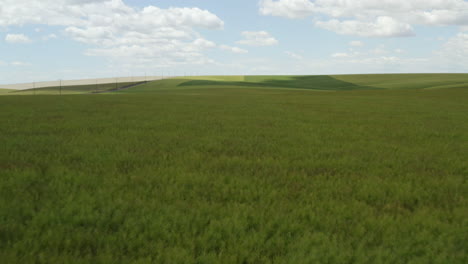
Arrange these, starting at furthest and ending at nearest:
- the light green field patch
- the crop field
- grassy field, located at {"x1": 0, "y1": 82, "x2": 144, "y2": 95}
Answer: grassy field, located at {"x1": 0, "y1": 82, "x2": 144, "y2": 95} < the light green field patch < the crop field

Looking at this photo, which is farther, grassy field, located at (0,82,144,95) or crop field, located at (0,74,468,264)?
grassy field, located at (0,82,144,95)

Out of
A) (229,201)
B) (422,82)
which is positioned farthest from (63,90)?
(229,201)

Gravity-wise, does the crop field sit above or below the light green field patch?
below

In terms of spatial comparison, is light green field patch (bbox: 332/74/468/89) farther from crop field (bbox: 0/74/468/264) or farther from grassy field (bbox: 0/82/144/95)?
grassy field (bbox: 0/82/144/95)

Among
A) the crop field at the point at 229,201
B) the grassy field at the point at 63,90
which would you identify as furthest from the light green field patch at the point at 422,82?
the grassy field at the point at 63,90

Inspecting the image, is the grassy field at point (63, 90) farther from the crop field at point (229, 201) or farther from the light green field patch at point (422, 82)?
the crop field at point (229, 201)

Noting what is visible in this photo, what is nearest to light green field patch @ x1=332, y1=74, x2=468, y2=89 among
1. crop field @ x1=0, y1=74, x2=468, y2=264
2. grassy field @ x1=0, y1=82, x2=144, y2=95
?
crop field @ x1=0, y1=74, x2=468, y2=264

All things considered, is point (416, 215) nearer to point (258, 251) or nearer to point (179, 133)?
point (258, 251)

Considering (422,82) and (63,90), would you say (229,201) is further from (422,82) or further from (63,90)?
(63,90)

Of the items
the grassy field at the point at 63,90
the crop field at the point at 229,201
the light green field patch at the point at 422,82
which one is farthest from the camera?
the grassy field at the point at 63,90

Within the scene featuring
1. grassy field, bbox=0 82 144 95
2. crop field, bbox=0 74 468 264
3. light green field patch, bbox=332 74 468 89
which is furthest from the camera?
grassy field, bbox=0 82 144 95

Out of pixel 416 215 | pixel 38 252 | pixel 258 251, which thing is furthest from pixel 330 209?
pixel 38 252

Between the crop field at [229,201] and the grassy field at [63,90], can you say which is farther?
the grassy field at [63,90]

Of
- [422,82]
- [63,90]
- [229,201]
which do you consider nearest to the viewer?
[229,201]
